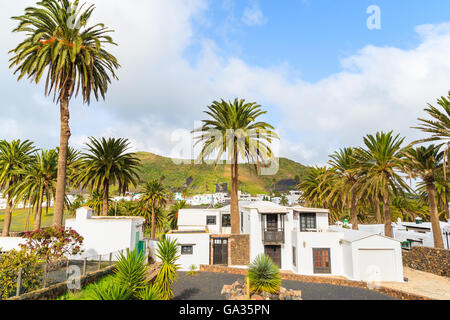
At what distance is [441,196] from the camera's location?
40.4m

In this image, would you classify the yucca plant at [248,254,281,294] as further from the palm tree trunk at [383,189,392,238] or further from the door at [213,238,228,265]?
the palm tree trunk at [383,189,392,238]

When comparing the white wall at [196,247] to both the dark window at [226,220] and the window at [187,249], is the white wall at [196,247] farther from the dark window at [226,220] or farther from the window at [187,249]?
the dark window at [226,220]

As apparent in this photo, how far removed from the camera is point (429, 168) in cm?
2559

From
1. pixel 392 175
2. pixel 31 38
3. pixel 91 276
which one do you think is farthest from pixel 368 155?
pixel 31 38

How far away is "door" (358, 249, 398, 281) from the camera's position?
21953 millimetres

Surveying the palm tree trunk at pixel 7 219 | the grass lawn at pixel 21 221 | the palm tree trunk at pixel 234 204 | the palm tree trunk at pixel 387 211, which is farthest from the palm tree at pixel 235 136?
the grass lawn at pixel 21 221

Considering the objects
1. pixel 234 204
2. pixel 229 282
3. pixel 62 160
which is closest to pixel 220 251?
pixel 234 204

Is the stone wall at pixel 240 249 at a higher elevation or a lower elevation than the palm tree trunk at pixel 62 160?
lower

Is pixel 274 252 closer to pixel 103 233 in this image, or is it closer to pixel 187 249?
pixel 187 249

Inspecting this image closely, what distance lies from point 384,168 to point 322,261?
11.5 m

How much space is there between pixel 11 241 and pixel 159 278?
2012cm

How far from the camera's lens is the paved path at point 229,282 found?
55.4 feet

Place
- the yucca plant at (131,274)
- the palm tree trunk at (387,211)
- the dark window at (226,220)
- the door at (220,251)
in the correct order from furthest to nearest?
the dark window at (226,220)
the door at (220,251)
the palm tree trunk at (387,211)
the yucca plant at (131,274)
